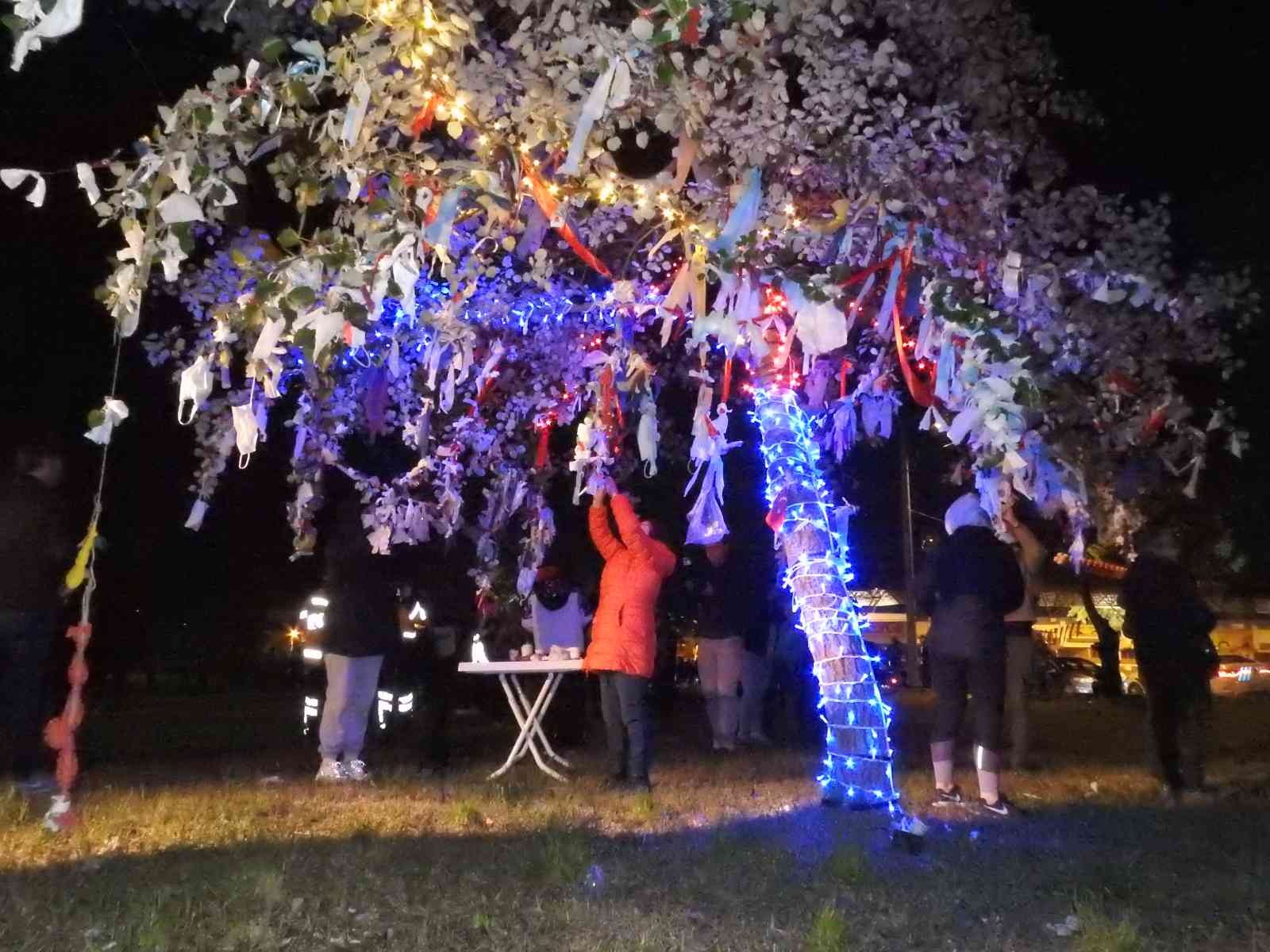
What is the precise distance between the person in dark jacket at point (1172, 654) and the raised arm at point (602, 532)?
284 centimetres

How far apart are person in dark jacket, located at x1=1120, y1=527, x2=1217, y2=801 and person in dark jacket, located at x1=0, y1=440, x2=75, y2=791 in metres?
5.64

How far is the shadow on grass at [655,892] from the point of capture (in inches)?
166

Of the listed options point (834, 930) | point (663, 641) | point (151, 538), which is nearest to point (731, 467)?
point (663, 641)

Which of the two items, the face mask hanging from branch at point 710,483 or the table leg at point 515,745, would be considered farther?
Result: the table leg at point 515,745

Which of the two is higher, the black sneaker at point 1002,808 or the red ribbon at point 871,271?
the red ribbon at point 871,271

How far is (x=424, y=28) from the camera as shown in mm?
5148

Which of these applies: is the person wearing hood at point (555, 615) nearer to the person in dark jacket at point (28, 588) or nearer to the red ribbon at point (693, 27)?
the person in dark jacket at point (28, 588)

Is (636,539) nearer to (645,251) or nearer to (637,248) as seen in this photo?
(637,248)

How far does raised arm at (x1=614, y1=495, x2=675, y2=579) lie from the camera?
7.52m

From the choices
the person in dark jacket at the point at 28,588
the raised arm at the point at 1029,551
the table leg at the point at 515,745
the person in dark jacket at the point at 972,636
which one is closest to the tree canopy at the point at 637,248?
the raised arm at the point at 1029,551

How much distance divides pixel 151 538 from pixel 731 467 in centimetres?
886

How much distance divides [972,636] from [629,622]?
1919 millimetres

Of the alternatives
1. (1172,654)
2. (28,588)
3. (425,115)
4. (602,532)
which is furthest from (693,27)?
(1172,654)

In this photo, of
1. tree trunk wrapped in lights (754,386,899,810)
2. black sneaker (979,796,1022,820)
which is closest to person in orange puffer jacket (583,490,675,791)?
tree trunk wrapped in lights (754,386,899,810)
